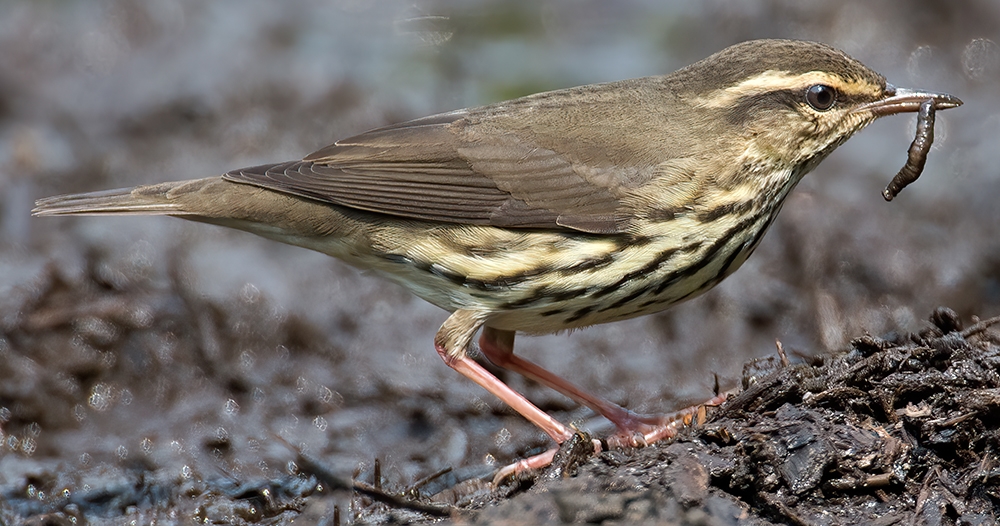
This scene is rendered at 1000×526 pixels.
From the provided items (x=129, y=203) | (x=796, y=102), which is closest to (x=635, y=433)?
(x=796, y=102)

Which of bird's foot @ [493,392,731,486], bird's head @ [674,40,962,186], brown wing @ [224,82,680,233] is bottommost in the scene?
bird's foot @ [493,392,731,486]

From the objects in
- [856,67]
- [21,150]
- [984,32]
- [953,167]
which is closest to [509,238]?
[856,67]

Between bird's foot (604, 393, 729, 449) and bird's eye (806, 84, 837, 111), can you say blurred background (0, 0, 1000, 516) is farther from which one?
bird's eye (806, 84, 837, 111)

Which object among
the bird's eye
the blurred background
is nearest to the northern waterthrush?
the bird's eye

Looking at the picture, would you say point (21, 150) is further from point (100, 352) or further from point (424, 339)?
point (424, 339)

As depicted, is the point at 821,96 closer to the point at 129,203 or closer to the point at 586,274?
the point at 586,274

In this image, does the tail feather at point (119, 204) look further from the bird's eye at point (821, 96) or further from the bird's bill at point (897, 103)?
the bird's bill at point (897, 103)
